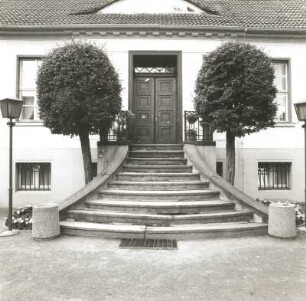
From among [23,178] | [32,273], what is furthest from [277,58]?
[32,273]

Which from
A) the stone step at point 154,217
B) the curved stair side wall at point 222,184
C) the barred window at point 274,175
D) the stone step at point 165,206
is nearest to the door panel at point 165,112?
the curved stair side wall at point 222,184

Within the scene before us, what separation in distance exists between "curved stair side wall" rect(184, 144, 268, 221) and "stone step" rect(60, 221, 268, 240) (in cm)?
50

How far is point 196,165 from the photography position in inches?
372

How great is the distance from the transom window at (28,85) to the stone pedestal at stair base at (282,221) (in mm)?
8619

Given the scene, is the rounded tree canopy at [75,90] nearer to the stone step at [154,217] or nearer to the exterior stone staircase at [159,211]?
the exterior stone staircase at [159,211]

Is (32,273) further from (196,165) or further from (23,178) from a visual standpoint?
(23,178)

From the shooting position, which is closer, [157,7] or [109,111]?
[109,111]

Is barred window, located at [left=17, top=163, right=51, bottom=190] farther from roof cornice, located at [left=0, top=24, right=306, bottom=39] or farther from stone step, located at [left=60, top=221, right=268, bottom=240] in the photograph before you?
stone step, located at [left=60, top=221, right=268, bottom=240]

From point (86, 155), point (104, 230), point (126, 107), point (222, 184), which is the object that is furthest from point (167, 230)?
point (126, 107)

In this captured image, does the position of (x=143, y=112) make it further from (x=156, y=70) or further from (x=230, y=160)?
(x=230, y=160)

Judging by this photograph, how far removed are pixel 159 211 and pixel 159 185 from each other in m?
1.20

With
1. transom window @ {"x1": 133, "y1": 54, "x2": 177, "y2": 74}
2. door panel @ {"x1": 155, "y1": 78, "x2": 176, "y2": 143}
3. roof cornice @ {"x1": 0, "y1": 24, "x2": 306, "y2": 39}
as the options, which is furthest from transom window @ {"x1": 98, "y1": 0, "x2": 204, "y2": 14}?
door panel @ {"x1": 155, "y1": 78, "x2": 176, "y2": 143}

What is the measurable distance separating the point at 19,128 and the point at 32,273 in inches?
296

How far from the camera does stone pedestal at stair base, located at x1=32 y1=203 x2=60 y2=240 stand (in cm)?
674
